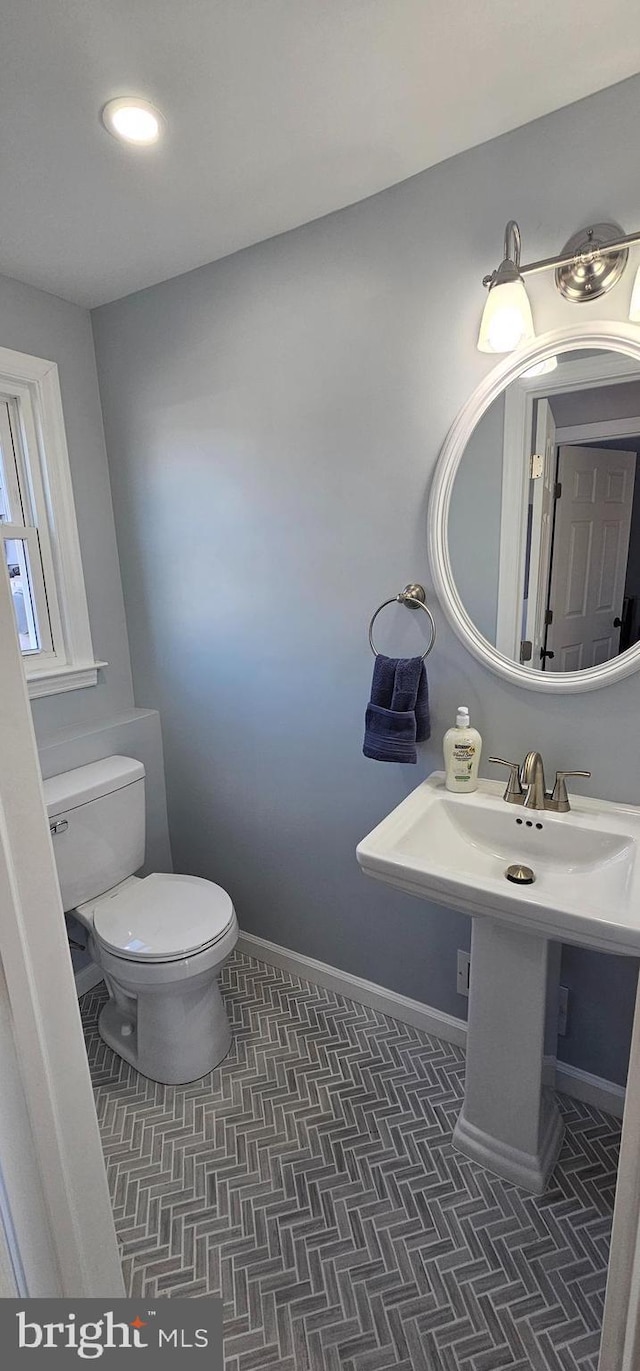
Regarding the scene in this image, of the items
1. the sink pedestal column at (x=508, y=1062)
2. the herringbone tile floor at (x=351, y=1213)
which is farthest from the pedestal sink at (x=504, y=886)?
the herringbone tile floor at (x=351, y=1213)

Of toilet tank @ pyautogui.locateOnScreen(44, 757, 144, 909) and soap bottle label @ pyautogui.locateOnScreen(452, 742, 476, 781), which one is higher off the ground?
soap bottle label @ pyautogui.locateOnScreen(452, 742, 476, 781)

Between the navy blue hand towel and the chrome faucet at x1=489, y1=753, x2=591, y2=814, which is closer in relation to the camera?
the chrome faucet at x1=489, y1=753, x2=591, y2=814

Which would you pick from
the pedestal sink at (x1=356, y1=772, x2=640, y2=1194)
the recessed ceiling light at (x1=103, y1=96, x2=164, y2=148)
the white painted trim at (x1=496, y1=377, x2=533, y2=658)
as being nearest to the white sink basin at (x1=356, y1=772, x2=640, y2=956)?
the pedestal sink at (x1=356, y1=772, x2=640, y2=1194)

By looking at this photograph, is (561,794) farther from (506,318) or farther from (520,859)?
(506,318)

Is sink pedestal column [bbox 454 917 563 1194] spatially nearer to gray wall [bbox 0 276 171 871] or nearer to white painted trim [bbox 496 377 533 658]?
white painted trim [bbox 496 377 533 658]

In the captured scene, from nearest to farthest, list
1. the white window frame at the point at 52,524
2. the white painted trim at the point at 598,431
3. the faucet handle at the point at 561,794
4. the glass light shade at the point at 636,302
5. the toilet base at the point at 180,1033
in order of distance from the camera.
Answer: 1. the glass light shade at the point at 636,302
2. the white painted trim at the point at 598,431
3. the faucet handle at the point at 561,794
4. the toilet base at the point at 180,1033
5. the white window frame at the point at 52,524

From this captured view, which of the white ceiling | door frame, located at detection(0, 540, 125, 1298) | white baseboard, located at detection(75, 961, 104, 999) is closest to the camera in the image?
door frame, located at detection(0, 540, 125, 1298)

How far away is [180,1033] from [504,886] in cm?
112

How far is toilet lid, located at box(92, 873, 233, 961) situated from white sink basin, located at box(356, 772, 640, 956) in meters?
0.65

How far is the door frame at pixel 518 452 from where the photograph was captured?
126 centimetres

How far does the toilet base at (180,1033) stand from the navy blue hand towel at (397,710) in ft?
2.64

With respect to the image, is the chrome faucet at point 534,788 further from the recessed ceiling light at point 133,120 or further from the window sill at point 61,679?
the recessed ceiling light at point 133,120

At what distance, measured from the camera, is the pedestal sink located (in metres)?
1.21

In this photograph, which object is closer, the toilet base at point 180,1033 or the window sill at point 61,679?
the toilet base at point 180,1033
